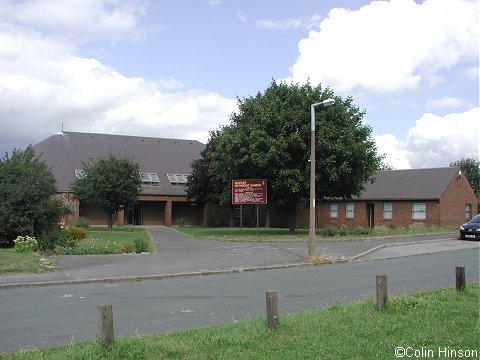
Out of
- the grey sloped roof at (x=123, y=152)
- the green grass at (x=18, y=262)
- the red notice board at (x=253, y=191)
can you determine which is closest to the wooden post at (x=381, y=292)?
the green grass at (x=18, y=262)

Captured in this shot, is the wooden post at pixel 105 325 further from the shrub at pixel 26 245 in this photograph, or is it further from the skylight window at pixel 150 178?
the skylight window at pixel 150 178

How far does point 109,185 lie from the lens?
117 ft

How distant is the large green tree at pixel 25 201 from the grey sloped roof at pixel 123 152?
914 inches

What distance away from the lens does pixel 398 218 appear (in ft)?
141

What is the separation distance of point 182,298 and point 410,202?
114 feet

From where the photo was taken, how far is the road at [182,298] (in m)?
8.23

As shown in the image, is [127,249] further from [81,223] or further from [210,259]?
[81,223]

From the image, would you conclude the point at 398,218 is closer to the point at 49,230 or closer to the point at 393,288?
the point at 49,230

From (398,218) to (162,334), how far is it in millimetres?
38502

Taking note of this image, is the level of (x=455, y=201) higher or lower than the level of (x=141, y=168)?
lower

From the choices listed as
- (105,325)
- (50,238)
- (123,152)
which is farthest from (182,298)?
(123,152)

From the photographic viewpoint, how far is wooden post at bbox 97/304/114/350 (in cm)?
600

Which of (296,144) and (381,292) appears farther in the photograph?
(296,144)

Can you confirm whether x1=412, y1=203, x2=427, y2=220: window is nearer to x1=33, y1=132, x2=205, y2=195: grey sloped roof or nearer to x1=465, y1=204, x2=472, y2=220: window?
x1=465, y1=204, x2=472, y2=220: window
